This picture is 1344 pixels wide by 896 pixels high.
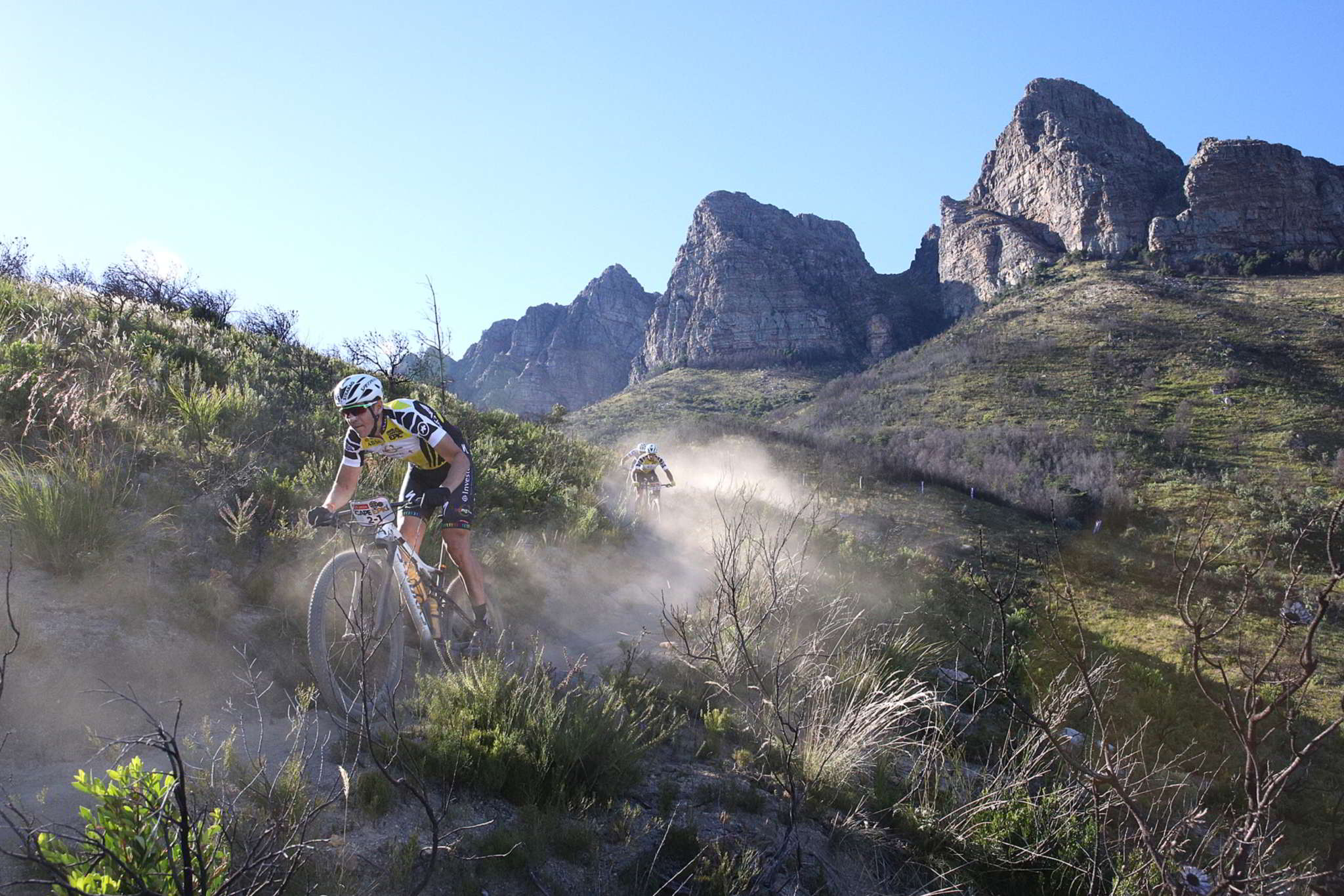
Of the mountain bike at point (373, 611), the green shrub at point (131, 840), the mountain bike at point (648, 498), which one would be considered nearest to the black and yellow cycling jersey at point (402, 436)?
the mountain bike at point (373, 611)

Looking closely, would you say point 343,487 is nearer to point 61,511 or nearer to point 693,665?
point 61,511

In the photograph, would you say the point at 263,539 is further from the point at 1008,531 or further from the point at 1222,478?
the point at 1222,478

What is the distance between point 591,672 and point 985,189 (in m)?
135

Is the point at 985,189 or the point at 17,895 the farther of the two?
the point at 985,189

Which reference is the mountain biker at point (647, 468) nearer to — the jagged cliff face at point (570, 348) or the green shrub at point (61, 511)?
the green shrub at point (61, 511)

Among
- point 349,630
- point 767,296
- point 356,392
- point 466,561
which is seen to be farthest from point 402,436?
point 767,296

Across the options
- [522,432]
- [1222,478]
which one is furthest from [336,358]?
[1222,478]

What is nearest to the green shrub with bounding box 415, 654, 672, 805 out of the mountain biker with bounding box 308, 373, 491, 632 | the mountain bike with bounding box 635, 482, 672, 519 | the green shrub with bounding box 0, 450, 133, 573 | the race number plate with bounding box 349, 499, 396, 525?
the mountain biker with bounding box 308, 373, 491, 632

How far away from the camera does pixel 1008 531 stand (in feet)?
72.2

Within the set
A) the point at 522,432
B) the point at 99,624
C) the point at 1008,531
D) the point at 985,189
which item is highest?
the point at 985,189

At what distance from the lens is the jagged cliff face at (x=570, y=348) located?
15050 centimetres

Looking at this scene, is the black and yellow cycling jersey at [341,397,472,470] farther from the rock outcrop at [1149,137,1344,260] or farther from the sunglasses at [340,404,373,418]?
the rock outcrop at [1149,137,1344,260]

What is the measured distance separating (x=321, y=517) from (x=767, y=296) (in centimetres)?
12347

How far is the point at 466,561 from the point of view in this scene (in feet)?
16.9
